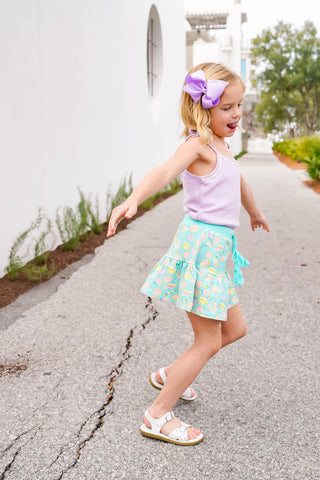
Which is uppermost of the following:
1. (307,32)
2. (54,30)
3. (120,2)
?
(307,32)

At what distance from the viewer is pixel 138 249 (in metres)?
6.02

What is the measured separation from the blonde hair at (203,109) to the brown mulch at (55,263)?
7.82ft

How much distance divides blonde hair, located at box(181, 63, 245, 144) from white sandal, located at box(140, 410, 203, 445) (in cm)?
120

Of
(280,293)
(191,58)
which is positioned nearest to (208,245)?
(280,293)

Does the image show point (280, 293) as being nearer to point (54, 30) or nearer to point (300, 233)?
point (300, 233)

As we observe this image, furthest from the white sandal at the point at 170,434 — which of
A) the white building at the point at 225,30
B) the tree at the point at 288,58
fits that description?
the tree at the point at 288,58

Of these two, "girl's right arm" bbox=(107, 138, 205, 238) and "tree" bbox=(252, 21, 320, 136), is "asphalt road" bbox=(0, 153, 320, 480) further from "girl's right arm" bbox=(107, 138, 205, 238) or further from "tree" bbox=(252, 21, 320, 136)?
"tree" bbox=(252, 21, 320, 136)

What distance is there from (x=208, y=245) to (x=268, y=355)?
1247 millimetres

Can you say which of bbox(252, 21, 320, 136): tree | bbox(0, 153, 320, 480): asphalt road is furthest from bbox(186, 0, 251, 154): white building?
bbox(0, 153, 320, 480): asphalt road

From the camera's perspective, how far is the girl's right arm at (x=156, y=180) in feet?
6.28

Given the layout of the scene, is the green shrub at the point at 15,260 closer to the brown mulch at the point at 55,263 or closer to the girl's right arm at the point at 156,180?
the brown mulch at the point at 55,263

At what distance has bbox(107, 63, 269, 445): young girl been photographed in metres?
2.16

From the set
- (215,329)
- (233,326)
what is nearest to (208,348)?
(215,329)

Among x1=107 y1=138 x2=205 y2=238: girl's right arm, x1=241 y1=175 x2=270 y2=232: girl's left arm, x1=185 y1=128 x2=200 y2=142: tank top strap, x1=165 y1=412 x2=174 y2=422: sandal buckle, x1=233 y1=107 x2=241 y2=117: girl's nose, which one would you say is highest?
x1=233 y1=107 x2=241 y2=117: girl's nose
